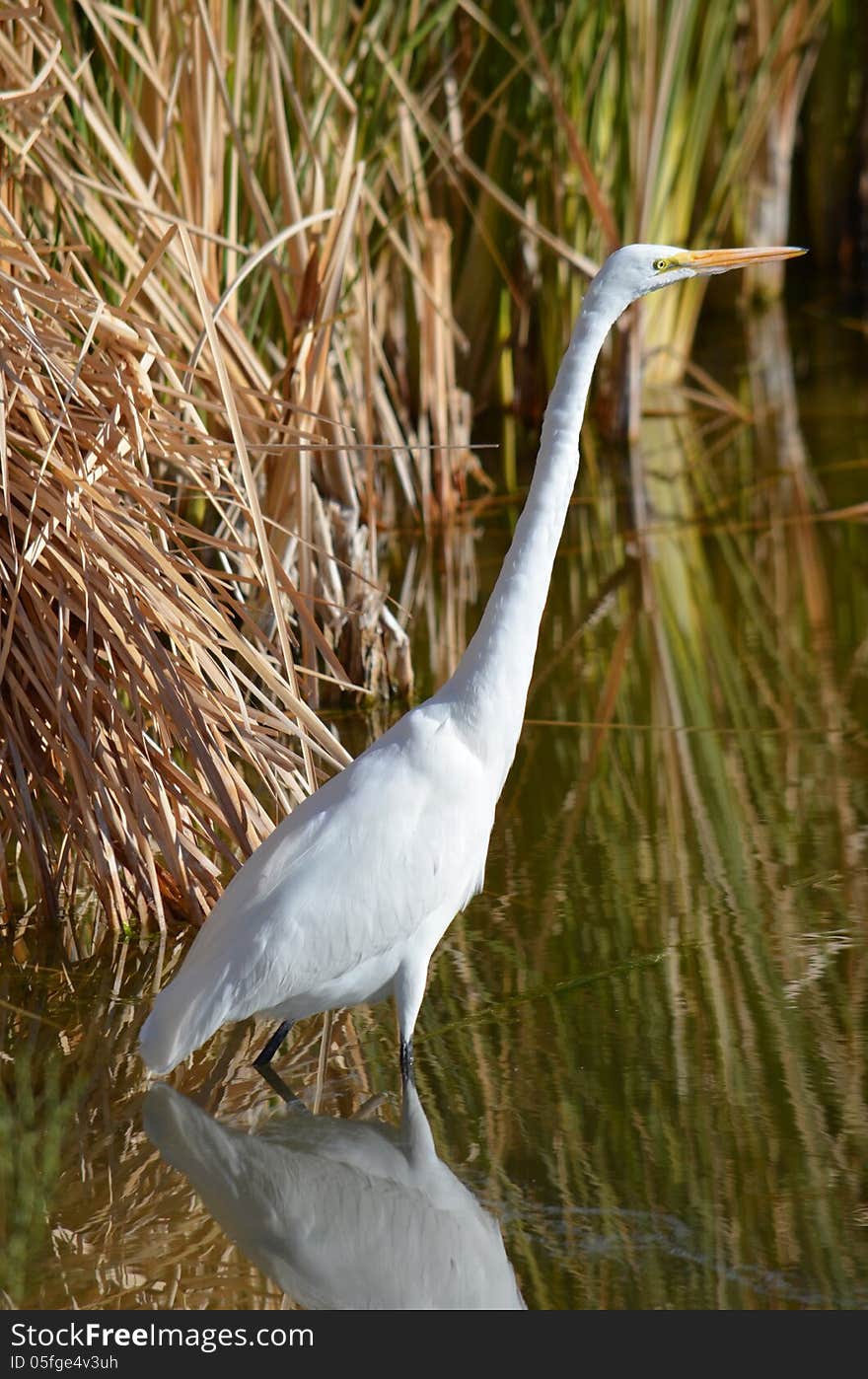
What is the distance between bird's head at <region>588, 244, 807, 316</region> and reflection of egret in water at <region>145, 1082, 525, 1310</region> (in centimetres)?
114

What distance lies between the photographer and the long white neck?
2.45 meters

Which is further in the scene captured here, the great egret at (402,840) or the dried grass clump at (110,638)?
the dried grass clump at (110,638)

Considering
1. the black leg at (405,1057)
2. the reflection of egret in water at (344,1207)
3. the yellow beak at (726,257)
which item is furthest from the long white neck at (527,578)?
the reflection of egret in water at (344,1207)

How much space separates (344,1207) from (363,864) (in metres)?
0.45

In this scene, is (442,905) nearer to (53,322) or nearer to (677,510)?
(53,322)

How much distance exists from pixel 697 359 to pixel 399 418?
2808 mm

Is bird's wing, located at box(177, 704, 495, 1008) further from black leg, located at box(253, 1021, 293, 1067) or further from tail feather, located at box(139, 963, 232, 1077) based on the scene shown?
black leg, located at box(253, 1021, 293, 1067)

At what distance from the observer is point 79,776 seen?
2.84m

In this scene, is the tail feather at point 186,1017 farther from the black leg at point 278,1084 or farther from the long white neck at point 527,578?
the long white neck at point 527,578

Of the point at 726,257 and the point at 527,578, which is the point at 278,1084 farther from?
the point at 726,257

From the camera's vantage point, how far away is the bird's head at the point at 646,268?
2455 mm

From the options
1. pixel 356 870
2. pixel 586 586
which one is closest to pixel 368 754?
pixel 356 870

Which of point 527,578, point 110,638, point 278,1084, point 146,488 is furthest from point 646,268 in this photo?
point 278,1084

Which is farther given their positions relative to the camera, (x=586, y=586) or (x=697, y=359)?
(x=697, y=359)
